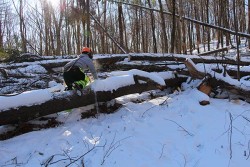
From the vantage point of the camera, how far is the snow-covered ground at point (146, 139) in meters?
5.14

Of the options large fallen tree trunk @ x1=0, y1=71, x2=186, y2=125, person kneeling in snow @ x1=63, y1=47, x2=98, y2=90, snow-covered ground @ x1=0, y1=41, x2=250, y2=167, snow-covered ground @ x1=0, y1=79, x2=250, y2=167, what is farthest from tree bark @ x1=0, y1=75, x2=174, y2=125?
person kneeling in snow @ x1=63, y1=47, x2=98, y2=90

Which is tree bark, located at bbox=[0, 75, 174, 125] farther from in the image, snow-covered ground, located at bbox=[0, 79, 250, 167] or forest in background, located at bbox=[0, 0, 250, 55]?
forest in background, located at bbox=[0, 0, 250, 55]

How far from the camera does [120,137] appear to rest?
19.0ft

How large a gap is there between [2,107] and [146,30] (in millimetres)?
28247

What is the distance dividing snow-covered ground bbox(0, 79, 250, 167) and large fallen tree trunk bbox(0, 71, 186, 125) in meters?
0.33

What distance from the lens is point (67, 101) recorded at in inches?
249

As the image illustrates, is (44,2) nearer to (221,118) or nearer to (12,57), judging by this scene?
(12,57)

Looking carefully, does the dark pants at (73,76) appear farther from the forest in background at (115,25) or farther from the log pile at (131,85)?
the forest in background at (115,25)

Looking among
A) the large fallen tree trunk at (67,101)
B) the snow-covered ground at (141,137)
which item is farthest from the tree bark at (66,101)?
the snow-covered ground at (141,137)

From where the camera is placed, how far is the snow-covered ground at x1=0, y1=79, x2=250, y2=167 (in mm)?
5145

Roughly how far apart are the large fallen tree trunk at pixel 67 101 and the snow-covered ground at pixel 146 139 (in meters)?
0.33

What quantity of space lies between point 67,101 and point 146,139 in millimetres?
1712

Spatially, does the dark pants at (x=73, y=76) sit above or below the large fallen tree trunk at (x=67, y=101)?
above

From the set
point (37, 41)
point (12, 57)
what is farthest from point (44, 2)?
point (12, 57)
